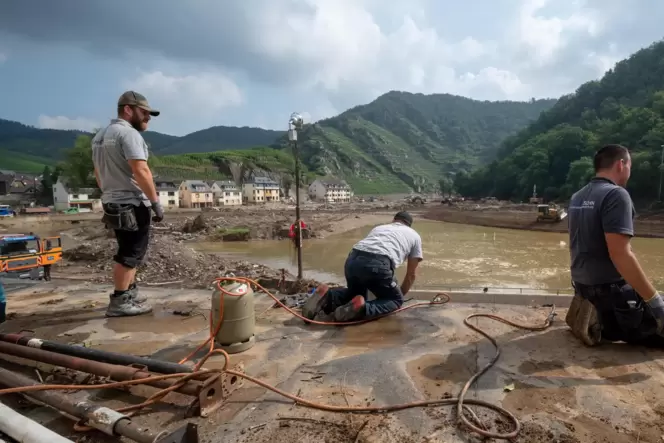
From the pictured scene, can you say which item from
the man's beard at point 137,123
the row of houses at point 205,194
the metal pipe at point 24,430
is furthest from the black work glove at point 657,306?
the row of houses at point 205,194

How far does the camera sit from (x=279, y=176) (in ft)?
358

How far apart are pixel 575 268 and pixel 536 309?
1.26 metres

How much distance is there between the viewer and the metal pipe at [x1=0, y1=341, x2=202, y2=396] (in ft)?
6.68

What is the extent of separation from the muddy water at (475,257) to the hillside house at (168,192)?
144 ft

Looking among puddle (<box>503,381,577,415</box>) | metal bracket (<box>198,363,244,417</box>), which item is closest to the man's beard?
metal bracket (<box>198,363,244,417</box>)

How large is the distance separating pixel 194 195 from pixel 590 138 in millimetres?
76526

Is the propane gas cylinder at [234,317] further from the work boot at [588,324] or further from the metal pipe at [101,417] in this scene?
the work boot at [588,324]

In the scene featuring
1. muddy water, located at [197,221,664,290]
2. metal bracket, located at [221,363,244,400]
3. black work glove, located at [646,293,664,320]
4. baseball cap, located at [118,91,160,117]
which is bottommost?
muddy water, located at [197,221,664,290]

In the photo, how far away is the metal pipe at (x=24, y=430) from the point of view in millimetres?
1510

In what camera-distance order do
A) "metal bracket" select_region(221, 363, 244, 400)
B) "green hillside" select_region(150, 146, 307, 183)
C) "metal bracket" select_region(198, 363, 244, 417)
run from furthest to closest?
"green hillside" select_region(150, 146, 307, 183), "metal bracket" select_region(221, 363, 244, 400), "metal bracket" select_region(198, 363, 244, 417)

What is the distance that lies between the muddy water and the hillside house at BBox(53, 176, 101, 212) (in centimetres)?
4355

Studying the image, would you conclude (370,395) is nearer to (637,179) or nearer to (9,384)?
(9,384)

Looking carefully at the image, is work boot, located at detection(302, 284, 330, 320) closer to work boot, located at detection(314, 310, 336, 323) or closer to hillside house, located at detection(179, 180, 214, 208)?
work boot, located at detection(314, 310, 336, 323)

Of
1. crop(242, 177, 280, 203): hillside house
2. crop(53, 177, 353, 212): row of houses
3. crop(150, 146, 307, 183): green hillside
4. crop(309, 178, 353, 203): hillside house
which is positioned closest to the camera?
crop(53, 177, 353, 212): row of houses
